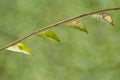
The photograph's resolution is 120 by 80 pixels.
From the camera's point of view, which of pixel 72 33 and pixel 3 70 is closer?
pixel 3 70

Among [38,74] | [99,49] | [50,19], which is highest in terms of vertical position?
[50,19]

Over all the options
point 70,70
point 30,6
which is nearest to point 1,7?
point 30,6

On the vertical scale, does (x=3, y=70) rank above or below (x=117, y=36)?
below

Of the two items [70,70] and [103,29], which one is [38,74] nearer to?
[70,70]

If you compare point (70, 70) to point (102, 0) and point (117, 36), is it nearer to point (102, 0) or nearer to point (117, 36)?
point (117, 36)

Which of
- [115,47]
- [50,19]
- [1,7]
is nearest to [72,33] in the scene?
[50,19]

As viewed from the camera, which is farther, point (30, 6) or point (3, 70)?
point (30, 6)
